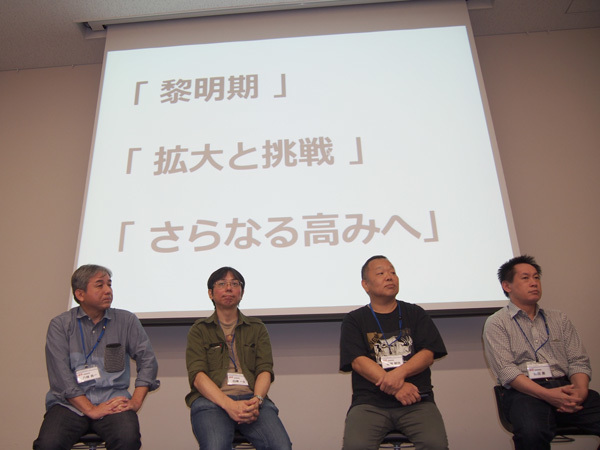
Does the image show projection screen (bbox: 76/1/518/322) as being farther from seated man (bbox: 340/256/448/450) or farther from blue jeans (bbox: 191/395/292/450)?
blue jeans (bbox: 191/395/292/450)

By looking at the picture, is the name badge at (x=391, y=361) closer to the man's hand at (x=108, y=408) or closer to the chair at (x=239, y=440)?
the chair at (x=239, y=440)

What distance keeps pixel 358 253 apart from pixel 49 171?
2.34 metres

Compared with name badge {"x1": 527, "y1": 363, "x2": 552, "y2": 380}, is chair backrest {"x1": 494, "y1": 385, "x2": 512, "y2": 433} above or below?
below

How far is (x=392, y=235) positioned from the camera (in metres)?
2.88

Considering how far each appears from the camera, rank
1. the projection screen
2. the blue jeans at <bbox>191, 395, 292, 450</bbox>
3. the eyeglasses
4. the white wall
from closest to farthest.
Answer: the blue jeans at <bbox>191, 395, 292, 450</bbox>, the eyeglasses, the projection screen, the white wall

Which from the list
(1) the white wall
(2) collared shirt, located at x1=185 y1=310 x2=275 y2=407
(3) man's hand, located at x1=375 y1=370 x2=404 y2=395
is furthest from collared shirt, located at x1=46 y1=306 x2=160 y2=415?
(3) man's hand, located at x1=375 y1=370 x2=404 y2=395

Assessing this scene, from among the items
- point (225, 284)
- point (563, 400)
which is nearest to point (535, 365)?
point (563, 400)

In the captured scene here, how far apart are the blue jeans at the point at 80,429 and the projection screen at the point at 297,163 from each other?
0.78m

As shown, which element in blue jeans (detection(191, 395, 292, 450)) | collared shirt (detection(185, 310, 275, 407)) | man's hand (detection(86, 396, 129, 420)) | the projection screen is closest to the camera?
blue jeans (detection(191, 395, 292, 450))

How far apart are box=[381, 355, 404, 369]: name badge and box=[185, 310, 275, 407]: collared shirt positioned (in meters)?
0.49

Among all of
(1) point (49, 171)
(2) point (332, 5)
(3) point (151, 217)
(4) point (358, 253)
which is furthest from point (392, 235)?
(1) point (49, 171)

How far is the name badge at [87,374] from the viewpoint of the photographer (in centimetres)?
213

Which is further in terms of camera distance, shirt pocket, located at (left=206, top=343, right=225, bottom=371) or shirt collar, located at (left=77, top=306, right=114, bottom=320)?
shirt collar, located at (left=77, top=306, right=114, bottom=320)

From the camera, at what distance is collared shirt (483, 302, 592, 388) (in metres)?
2.16
